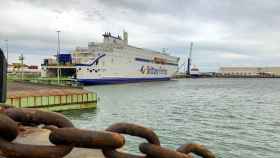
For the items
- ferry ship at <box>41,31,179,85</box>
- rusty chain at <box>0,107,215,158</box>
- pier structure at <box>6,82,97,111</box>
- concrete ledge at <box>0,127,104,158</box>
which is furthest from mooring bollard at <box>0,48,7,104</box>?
ferry ship at <box>41,31,179,85</box>

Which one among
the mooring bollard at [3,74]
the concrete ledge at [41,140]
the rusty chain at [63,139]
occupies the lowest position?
the concrete ledge at [41,140]

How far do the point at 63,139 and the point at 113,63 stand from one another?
80.1m

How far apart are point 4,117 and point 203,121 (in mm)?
21828

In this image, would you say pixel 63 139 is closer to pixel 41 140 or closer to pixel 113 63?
pixel 41 140

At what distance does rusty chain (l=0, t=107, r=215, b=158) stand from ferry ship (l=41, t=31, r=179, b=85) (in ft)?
228

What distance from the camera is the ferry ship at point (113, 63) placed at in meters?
75.2

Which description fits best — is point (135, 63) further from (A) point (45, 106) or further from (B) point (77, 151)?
(B) point (77, 151)

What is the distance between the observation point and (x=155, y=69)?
349 feet

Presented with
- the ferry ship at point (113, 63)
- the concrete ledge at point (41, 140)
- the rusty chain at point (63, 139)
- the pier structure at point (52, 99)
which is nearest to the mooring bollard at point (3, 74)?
the concrete ledge at point (41, 140)

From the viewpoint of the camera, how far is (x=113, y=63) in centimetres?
8150

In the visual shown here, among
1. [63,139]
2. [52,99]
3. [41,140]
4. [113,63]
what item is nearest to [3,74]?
[41,140]

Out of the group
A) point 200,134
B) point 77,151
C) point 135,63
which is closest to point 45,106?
point 200,134

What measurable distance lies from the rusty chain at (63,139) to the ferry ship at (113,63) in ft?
228

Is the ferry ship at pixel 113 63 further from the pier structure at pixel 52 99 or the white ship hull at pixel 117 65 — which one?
the pier structure at pixel 52 99
